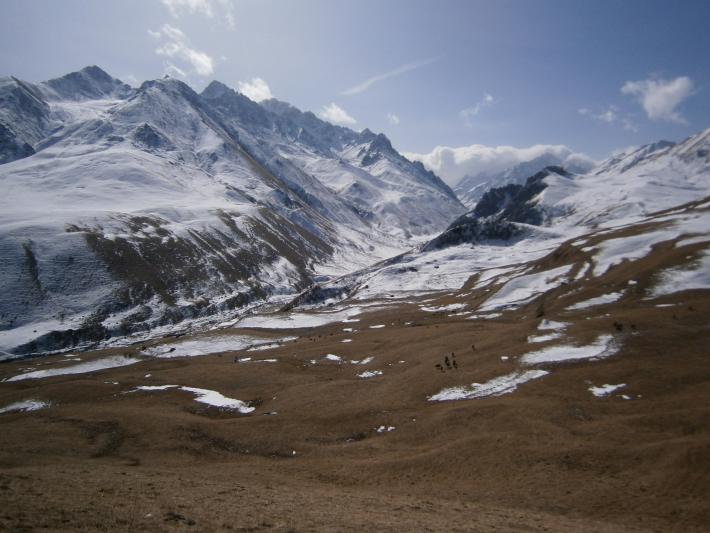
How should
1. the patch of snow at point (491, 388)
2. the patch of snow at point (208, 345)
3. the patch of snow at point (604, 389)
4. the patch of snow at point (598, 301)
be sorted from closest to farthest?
the patch of snow at point (604, 389) → the patch of snow at point (491, 388) → the patch of snow at point (598, 301) → the patch of snow at point (208, 345)

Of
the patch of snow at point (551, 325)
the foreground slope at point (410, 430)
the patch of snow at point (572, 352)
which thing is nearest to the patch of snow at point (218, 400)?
the foreground slope at point (410, 430)

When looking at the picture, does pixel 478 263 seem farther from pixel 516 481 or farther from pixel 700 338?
pixel 516 481

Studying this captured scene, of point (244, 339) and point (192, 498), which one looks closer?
point (192, 498)

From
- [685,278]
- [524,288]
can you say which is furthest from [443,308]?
[685,278]

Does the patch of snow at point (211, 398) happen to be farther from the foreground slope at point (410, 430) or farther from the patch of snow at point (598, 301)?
the patch of snow at point (598, 301)

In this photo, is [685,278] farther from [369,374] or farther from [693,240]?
[369,374]

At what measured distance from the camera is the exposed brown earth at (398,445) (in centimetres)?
2094

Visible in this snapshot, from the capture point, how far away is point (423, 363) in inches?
2179

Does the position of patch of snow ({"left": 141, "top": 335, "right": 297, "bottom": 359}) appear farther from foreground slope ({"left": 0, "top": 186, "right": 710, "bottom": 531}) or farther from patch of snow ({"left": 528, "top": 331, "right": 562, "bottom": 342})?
patch of snow ({"left": 528, "top": 331, "right": 562, "bottom": 342})

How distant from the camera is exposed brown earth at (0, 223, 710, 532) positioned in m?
20.9

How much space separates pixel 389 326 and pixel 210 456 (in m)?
60.9

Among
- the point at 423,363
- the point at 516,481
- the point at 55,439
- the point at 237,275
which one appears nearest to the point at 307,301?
the point at 237,275

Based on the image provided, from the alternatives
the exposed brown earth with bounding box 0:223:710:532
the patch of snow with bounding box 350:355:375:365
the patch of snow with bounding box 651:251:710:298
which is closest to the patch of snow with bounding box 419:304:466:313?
the exposed brown earth with bounding box 0:223:710:532

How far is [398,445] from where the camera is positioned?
113 ft
